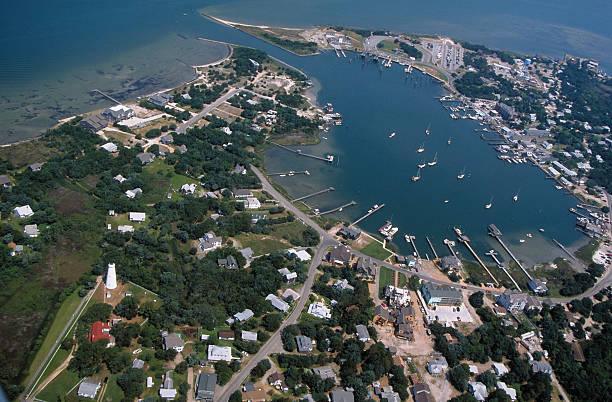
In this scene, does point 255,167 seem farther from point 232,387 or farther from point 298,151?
point 232,387

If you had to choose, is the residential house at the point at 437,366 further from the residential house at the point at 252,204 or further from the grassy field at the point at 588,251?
the grassy field at the point at 588,251

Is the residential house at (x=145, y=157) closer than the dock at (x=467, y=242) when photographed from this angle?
No

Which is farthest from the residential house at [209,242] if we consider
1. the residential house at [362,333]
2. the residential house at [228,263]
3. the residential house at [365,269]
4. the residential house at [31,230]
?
the residential house at [362,333]

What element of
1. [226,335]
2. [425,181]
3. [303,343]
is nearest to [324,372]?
[303,343]

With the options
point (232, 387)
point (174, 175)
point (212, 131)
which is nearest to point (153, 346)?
point (232, 387)

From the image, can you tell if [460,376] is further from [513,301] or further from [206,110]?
[206,110]

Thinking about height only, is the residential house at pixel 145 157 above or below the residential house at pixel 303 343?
above
